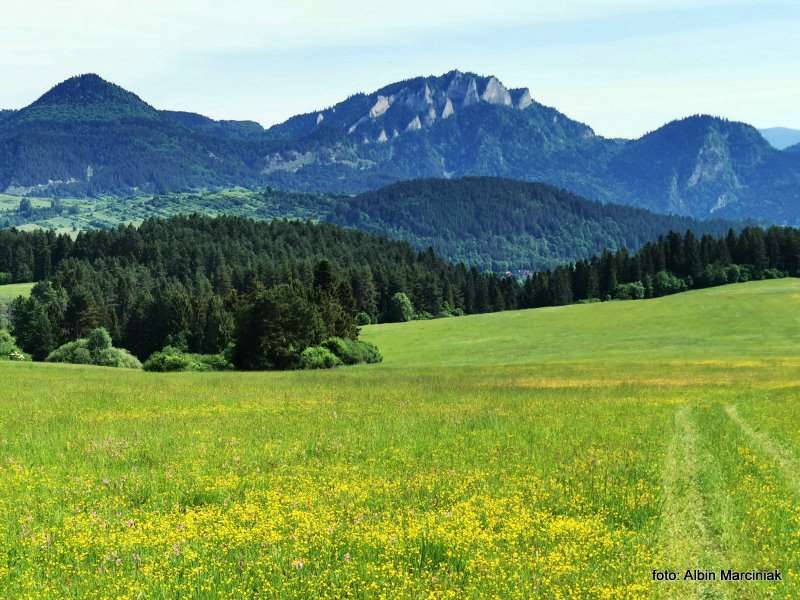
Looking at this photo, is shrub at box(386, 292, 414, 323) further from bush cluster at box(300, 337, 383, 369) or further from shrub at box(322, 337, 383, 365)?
shrub at box(322, 337, 383, 365)

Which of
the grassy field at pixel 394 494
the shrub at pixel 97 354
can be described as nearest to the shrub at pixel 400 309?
the shrub at pixel 97 354

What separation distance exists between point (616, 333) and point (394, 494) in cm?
8791

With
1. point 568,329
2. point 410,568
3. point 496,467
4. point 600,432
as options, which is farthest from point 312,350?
point 410,568

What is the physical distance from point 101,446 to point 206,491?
744cm

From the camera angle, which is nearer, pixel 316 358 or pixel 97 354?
pixel 316 358

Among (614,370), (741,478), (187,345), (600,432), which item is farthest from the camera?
(187,345)

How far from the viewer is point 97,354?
107312 millimetres

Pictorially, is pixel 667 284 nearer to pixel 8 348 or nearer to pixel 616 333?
pixel 616 333

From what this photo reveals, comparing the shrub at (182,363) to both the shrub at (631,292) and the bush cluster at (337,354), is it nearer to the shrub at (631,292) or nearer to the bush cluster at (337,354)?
the bush cluster at (337,354)

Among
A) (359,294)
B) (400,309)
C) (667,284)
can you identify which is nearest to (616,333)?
(667,284)

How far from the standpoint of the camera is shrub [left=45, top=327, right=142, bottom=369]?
104500 millimetres

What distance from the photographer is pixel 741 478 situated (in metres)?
19.0

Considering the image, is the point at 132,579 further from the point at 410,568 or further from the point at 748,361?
the point at 748,361

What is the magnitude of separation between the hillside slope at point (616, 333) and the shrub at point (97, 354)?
37.9 metres
